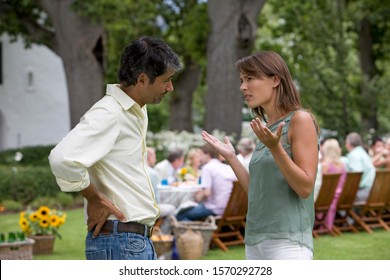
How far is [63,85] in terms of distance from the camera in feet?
118

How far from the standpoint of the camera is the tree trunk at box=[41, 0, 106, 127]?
2189cm

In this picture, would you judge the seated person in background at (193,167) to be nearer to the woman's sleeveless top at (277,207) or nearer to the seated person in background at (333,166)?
the seated person in background at (333,166)

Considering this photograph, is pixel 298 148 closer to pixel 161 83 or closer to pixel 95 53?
pixel 161 83

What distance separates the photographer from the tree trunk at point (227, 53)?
66.4 ft

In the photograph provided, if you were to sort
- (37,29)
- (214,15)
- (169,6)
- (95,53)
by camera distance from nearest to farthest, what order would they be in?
(214,15) → (95,53) → (37,29) → (169,6)

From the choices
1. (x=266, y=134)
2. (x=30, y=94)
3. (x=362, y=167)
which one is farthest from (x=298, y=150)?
(x=30, y=94)

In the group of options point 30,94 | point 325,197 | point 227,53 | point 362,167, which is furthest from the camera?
point 30,94

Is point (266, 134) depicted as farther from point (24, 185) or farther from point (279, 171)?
point (24, 185)

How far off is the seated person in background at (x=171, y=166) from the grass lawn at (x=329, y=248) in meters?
1.52

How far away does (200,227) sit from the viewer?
1123cm

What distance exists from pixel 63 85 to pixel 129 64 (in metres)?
32.5

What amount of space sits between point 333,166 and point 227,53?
720 cm

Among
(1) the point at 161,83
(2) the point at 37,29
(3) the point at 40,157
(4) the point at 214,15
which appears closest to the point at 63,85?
(3) the point at 40,157

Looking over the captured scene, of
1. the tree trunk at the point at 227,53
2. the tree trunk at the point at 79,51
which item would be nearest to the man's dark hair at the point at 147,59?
the tree trunk at the point at 227,53
